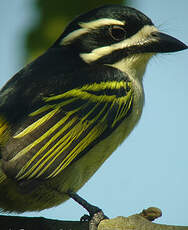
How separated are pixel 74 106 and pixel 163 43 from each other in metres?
1.41

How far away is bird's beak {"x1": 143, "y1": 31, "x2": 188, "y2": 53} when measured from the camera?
4.94 m

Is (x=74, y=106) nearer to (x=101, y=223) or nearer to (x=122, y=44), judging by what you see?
(x=122, y=44)

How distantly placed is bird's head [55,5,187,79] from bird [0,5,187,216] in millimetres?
11

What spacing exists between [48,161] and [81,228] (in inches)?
24.7

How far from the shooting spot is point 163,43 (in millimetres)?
4996

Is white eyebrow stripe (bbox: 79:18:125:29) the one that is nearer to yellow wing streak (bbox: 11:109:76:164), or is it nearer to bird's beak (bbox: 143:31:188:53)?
bird's beak (bbox: 143:31:188:53)

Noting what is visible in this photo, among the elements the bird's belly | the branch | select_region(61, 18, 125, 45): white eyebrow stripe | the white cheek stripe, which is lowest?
the branch

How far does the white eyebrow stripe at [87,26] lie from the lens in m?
4.74

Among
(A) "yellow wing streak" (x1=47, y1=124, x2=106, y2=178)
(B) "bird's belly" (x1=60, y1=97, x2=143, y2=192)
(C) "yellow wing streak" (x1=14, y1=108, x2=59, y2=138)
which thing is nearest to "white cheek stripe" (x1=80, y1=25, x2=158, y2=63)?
(B) "bird's belly" (x1=60, y1=97, x2=143, y2=192)

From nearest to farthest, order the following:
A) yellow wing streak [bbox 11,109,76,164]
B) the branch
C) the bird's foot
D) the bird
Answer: the branch < yellow wing streak [bbox 11,109,76,164] < the bird < the bird's foot

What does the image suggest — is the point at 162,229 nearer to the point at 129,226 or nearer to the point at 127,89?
the point at 129,226

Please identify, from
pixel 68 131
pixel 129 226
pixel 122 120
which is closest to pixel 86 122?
pixel 68 131

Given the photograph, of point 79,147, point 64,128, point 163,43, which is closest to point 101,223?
point 79,147

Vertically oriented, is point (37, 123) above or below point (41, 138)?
above
